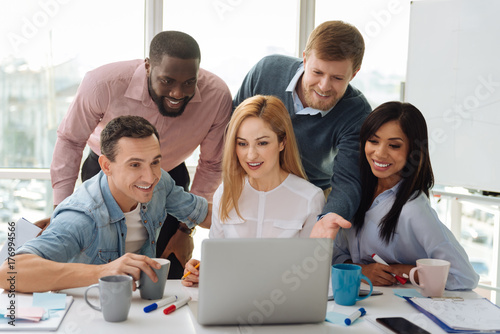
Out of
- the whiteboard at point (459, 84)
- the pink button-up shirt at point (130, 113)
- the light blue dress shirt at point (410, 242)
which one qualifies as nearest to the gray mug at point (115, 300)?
the light blue dress shirt at point (410, 242)

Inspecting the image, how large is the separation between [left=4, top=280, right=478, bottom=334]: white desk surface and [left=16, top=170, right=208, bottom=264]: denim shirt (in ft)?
0.58

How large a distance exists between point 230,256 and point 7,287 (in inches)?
25.5

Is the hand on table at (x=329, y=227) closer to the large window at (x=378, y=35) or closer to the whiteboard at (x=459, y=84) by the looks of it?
the whiteboard at (x=459, y=84)

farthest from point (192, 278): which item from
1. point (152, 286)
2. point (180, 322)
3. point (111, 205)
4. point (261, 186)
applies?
point (261, 186)

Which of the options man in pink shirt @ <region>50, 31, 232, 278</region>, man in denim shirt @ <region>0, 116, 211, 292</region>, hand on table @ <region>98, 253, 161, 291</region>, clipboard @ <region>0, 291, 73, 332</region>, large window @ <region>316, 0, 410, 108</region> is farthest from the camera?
large window @ <region>316, 0, 410, 108</region>

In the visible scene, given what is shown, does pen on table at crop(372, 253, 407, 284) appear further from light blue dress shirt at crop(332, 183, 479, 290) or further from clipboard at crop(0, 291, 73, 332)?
clipboard at crop(0, 291, 73, 332)

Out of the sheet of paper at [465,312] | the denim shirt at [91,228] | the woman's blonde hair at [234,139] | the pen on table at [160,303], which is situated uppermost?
the woman's blonde hair at [234,139]

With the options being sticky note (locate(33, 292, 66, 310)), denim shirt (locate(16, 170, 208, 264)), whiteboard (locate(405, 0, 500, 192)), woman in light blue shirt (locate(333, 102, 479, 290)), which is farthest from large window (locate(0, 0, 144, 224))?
sticky note (locate(33, 292, 66, 310))

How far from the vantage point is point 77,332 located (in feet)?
4.05

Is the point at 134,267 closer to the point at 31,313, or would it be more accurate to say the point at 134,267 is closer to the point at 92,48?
the point at 31,313

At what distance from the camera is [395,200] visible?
6.06ft

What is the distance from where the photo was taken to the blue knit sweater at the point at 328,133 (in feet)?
6.41

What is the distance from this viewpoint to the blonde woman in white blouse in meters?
1.96

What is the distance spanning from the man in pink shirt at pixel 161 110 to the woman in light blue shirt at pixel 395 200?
30.0 inches
